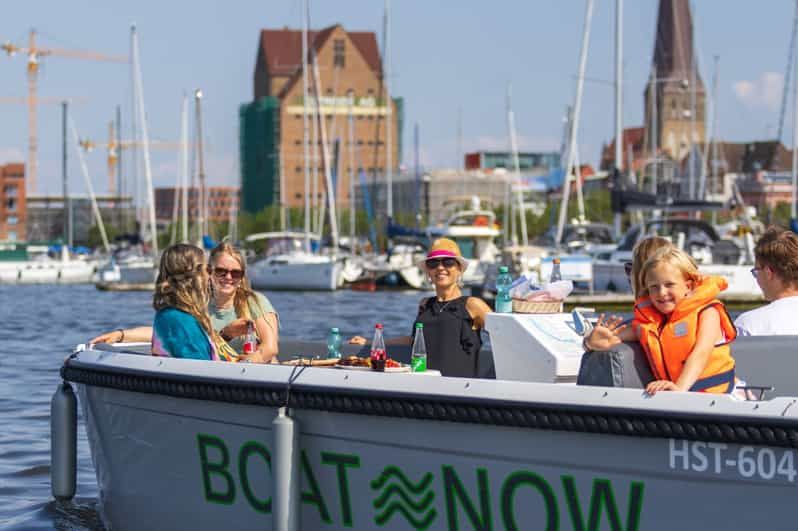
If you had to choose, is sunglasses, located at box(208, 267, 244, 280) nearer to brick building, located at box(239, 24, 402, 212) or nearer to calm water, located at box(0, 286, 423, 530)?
calm water, located at box(0, 286, 423, 530)

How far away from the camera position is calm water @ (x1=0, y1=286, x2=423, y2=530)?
9.20 m

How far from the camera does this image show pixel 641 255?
5922 millimetres

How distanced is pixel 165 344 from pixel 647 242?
7.48 ft

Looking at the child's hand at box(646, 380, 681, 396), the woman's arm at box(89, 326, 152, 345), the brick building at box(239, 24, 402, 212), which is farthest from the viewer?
the brick building at box(239, 24, 402, 212)

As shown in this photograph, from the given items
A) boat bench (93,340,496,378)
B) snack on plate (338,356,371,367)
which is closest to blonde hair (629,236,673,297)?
snack on plate (338,356,371,367)

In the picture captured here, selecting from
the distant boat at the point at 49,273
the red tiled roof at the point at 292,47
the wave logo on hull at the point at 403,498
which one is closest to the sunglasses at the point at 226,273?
the wave logo on hull at the point at 403,498

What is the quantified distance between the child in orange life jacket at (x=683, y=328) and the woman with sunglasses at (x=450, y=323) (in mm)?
1663

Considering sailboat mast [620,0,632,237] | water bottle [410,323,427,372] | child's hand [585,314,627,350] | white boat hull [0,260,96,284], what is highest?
sailboat mast [620,0,632,237]

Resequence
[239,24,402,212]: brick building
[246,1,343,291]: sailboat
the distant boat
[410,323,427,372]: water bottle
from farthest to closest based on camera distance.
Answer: [239,24,402,212]: brick building < the distant boat < [246,1,343,291]: sailboat < [410,323,427,372]: water bottle

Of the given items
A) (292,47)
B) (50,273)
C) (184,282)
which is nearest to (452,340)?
(184,282)

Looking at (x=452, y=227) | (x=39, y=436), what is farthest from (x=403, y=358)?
(x=452, y=227)

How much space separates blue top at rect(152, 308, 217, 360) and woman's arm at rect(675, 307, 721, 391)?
93.3 inches

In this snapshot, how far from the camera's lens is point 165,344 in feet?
22.6

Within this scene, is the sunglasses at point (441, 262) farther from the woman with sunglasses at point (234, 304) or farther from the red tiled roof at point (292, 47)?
the red tiled roof at point (292, 47)
